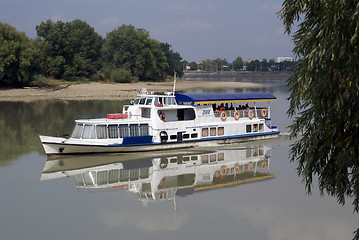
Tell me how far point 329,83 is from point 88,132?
18216mm

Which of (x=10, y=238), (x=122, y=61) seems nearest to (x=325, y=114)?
(x=10, y=238)

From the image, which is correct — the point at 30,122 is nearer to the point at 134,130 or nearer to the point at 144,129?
the point at 134,130

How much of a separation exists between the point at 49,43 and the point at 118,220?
70.8 m

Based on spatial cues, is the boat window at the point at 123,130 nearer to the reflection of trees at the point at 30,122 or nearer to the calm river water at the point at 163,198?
the calm river water at the point at 163,198

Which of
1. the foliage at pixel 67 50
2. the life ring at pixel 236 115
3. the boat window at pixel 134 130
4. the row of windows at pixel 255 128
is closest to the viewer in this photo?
the boat window at pixel 134 130

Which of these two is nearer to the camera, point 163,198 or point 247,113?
point 163,198

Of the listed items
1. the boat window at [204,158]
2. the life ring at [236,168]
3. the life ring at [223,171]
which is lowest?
the life ring at [236,168]

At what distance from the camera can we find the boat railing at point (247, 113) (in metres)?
30.1

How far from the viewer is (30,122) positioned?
38.9m

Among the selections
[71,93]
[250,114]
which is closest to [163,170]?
[250,114]

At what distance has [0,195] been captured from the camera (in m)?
18.9

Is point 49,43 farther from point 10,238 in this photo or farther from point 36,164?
point 10,238

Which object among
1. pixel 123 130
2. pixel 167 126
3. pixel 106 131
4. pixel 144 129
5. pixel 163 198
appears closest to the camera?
pixel 163 198

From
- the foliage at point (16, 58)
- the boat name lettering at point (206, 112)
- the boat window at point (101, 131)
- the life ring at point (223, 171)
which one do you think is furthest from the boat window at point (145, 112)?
the foliage at point (16, 58)
